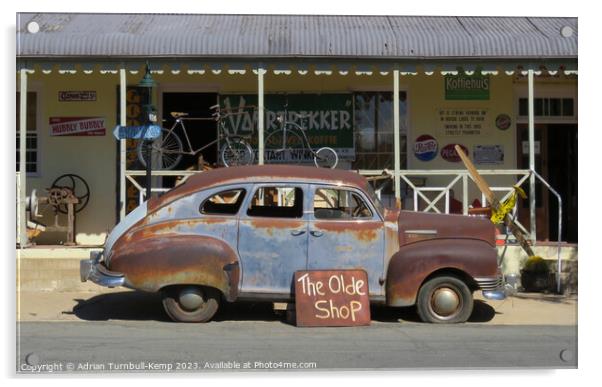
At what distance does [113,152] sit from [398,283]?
21.7ft

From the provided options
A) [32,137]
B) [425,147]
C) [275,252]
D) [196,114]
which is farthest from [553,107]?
[32,137]

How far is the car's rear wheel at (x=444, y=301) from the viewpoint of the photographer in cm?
1009

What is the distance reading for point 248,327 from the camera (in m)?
9.99

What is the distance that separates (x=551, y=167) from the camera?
15.4 meters

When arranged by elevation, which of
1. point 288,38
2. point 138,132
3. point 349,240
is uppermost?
point 288,38

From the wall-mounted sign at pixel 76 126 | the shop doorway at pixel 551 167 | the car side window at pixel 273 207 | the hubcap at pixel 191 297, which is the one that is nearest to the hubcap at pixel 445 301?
the car side window at pixel 273 207

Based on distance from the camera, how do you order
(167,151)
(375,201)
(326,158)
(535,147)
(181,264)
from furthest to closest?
(535,147)
(326,158)
(167,151)
(375,201)
(181,264)

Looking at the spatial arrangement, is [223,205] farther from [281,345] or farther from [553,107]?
[553,107]

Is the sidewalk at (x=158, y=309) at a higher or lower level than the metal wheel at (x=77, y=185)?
lower

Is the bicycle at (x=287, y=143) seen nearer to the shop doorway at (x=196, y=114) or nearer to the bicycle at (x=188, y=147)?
the bicycle at (x=188, y=147)

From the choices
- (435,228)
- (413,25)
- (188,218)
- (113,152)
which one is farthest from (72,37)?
(435,228)

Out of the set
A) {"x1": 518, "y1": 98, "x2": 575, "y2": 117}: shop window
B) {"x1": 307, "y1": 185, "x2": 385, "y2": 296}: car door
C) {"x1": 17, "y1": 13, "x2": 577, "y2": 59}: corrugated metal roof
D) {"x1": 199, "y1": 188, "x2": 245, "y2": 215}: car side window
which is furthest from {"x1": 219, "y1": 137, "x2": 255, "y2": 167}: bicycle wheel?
{"x1": 518, "y1": 98, "x2": 575, "y2": 117}: shop window

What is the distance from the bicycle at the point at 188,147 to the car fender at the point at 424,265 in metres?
4.42

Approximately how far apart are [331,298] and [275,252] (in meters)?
0.81
